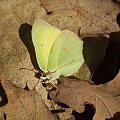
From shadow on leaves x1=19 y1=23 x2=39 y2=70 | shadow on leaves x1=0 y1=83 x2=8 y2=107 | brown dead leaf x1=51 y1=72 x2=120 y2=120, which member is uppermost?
shadow on leaves x1=19 y1=23 x2=39 y2=70

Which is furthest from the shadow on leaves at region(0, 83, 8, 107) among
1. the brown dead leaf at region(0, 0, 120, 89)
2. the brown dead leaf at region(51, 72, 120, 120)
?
the brown dead leaf at region(51, 72, 120, 120)

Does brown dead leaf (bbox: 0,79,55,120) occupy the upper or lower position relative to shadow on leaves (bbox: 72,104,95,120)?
upper

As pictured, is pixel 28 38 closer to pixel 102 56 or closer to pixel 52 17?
pixel 52 17

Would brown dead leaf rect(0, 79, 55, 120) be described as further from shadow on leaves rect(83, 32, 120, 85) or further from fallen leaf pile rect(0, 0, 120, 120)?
shadow on leaves rect(83, 32, 120, 85)

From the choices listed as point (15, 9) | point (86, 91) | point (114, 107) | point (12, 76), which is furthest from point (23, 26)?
point (114, 107)

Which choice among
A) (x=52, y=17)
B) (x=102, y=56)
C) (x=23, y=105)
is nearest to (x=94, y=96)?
(x=102, y=56)

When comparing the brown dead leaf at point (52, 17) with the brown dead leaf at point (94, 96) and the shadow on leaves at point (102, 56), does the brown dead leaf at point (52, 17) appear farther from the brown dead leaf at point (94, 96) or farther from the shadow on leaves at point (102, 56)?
the brown dead leaf at point (94, 96)
